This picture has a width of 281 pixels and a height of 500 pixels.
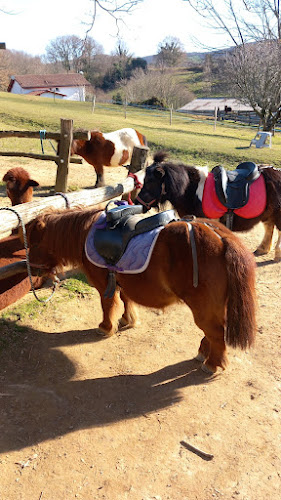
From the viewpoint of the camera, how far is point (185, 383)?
3316 millimetres

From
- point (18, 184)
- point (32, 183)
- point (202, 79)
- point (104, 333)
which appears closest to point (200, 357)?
point (104, 333)

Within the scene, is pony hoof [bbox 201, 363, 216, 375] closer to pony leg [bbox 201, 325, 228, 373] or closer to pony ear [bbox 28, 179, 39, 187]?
pony leg [bbox 201, 325, 228, 373]

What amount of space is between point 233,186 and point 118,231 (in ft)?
8.22

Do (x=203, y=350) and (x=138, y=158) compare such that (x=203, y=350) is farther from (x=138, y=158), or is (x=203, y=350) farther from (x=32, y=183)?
(x=32, y=183)

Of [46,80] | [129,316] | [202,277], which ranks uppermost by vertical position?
[46,80]

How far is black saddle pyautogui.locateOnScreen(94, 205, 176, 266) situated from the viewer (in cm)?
316

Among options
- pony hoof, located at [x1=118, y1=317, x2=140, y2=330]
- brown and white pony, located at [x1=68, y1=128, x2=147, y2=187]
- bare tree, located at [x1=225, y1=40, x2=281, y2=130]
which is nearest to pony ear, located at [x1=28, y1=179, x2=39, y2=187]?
pony hoof, located at [x1=118, y1=317, x2=140, y2=330]

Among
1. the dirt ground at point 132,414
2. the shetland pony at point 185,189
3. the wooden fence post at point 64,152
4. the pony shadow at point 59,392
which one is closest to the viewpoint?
the dirt ground at point 132,414

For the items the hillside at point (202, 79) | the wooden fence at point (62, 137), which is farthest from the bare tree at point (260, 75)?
the hillside at point (202, 79)

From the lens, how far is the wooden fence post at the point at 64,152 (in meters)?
6.50

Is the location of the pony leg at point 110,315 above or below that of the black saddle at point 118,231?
below

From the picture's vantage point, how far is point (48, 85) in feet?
160

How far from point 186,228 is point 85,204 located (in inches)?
79.4

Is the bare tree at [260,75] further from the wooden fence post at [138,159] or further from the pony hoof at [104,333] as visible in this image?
the pony hoof at [104,333]
